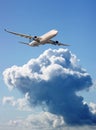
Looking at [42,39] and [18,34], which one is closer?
[42,39]

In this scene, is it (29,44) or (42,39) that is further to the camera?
(29,44)

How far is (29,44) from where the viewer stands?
198 m

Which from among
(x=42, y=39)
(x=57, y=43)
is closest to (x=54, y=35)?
(x=42, y=39)

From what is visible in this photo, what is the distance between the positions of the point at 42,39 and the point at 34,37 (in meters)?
9.50

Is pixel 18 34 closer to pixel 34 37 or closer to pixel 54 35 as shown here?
pixel 34 37

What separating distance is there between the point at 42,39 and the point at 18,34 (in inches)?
752

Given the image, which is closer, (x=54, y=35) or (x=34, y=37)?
(x=54, y=35)

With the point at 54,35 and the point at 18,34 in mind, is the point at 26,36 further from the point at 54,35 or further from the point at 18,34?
the point at 54,35

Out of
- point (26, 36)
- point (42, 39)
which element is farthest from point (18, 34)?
point (42, 39)

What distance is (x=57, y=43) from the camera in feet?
639

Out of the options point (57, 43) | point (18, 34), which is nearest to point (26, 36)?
point (18, 34)

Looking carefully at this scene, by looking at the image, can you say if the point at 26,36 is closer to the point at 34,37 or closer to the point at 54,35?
the point at 34,37

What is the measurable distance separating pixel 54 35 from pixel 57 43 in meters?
19.4

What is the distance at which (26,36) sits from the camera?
195 m
